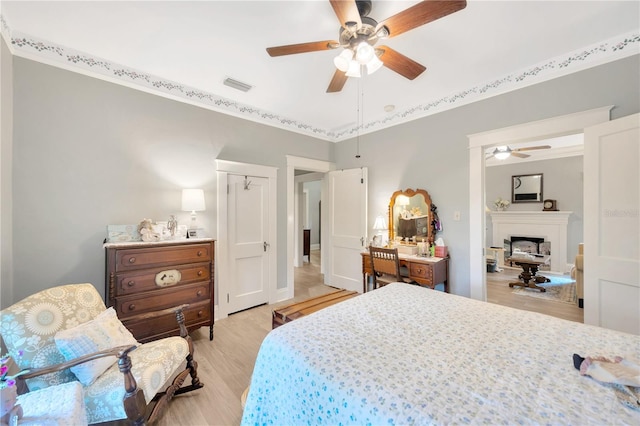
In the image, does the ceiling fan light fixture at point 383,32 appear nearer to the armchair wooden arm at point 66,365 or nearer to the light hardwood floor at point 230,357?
the armchair wooden arm at point 66,365

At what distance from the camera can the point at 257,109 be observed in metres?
3.54

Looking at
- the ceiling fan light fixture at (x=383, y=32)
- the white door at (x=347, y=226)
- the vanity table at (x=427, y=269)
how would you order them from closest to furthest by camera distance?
the ceiling fan light fixture at (x=383, y=32) < the vanity table at (x=427, y=269) < the white door at (x=347, y=226)

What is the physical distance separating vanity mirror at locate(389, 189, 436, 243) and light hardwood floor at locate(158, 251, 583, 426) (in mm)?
1599

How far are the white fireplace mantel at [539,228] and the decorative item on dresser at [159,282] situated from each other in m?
6.74

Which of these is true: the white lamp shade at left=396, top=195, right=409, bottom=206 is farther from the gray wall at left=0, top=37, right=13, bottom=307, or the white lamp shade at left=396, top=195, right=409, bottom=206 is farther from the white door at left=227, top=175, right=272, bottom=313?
the gray wall at left=0, top=37, right=13, bottom=307

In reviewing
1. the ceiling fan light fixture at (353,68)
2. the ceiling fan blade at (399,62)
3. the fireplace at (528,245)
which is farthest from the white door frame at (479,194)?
the fireplace at (528,245)

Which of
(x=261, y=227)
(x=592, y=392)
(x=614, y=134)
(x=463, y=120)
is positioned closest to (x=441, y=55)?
(x=463, y=120)

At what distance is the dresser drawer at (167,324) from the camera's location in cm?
221

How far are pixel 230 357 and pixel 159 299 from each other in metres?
0.87

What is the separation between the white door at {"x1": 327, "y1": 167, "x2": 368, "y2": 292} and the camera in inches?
161

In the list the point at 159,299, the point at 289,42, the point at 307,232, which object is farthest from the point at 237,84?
the point at 307,232

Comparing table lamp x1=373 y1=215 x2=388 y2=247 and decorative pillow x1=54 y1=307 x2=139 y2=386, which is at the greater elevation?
table lamp x1=373 y1=215 x2=388 y2=247

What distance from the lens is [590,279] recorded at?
2219mm

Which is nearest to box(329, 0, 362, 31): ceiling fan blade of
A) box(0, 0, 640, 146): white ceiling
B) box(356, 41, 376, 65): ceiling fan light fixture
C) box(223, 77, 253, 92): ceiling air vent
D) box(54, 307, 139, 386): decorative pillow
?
box(356, 41, 376, 65): ceiling fan light fixture
